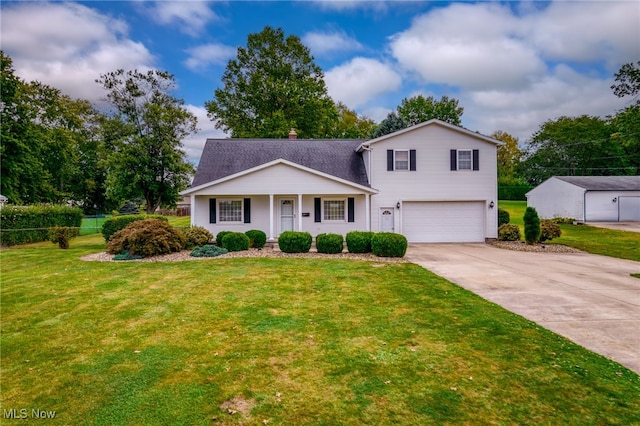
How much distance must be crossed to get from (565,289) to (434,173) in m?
9.91

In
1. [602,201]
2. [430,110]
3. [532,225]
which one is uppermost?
[430,110]

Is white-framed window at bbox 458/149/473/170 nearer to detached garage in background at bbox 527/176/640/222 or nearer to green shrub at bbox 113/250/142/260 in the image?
green shrub at bbox 113/250/142/260

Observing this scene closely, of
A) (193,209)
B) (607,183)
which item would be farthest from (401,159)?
(607,183)

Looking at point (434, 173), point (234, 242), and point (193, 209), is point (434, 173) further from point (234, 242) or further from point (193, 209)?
point (193, 209)

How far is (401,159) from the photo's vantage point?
1659 cm

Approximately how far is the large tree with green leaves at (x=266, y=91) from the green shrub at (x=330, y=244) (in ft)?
65.1

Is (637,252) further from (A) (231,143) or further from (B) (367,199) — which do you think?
(A) (231,143)

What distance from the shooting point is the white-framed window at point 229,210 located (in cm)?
1609

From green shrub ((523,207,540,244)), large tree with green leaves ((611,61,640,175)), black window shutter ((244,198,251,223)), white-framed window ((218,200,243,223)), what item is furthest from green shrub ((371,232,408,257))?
large tree with green leaves ((611,61,640,175))

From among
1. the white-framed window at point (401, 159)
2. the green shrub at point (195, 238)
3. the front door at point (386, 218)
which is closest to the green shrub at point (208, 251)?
the green shrub at point (195, 238)

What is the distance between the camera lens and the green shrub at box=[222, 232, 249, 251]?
12859mm

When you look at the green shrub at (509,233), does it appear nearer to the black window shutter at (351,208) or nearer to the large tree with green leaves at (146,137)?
the black window shutter at (351,208)

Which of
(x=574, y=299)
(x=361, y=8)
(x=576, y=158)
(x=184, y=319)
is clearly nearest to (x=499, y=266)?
(x=574, y=299)

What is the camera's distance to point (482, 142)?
653 inches
